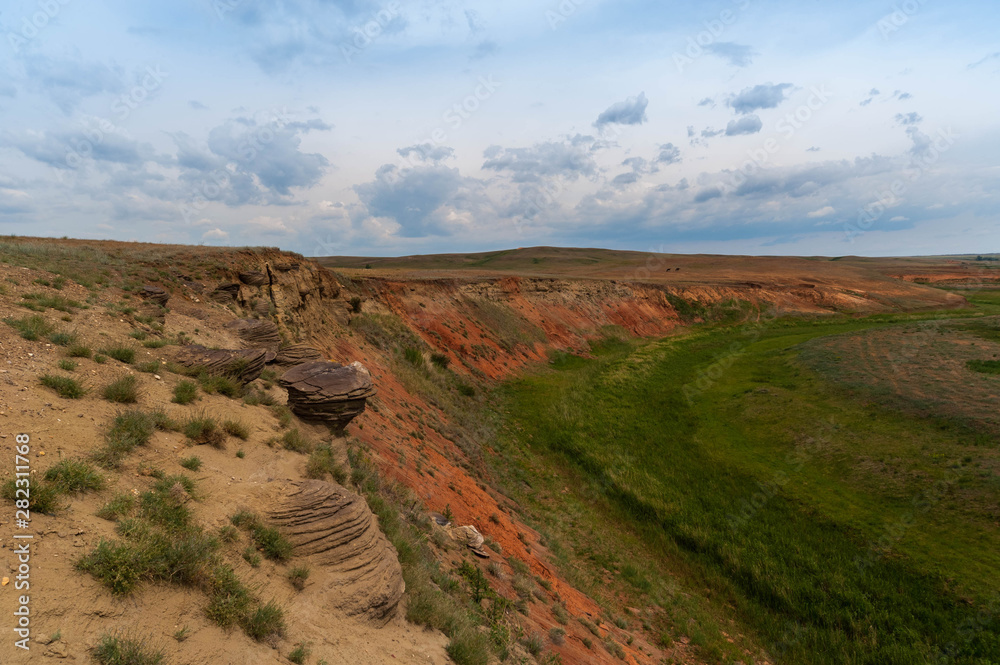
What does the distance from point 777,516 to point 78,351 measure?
20.2m

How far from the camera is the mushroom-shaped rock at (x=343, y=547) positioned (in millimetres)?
6539

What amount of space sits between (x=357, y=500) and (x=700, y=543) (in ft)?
39.4

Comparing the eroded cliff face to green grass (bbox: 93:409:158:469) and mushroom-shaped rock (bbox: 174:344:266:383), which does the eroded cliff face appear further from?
green grass (bbox: 93:409:158:469)

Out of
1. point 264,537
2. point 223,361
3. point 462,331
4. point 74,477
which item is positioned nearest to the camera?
point 74,477

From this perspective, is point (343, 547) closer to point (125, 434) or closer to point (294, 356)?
point (125, 434)

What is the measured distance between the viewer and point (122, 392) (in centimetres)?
778

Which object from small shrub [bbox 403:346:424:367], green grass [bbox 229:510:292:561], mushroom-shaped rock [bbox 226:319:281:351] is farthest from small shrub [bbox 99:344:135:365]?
small shrub [bbox 403:346:424:367]

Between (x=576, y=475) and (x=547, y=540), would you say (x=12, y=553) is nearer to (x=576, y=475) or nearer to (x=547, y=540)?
(x=547, y=540)

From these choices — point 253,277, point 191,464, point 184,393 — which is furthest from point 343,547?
point 253,277

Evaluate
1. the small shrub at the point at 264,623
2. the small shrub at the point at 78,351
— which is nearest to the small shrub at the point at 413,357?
the small shrub at the point at 78,351

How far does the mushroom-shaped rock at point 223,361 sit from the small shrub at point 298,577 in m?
5.81

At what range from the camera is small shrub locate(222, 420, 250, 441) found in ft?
28.0

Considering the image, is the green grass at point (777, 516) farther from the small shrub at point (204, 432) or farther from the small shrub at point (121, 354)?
the small shrub at point (121, 354)

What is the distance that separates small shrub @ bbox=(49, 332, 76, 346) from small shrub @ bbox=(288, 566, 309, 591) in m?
6.84
